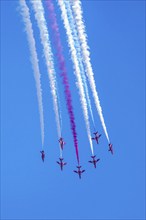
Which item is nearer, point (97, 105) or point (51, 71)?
point (51, 71)

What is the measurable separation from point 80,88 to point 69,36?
13.1 feet

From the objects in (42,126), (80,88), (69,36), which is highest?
(69,36)

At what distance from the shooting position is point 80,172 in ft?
137

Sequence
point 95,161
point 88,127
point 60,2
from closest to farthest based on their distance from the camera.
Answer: point 60,2 < point 88,127 < point 95,161

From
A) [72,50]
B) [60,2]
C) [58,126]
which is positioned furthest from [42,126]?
[60,2]

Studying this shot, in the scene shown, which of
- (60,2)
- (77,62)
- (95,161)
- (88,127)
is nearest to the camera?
(60,2)

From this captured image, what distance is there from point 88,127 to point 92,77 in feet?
14.8

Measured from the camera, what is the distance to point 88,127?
3478 cm

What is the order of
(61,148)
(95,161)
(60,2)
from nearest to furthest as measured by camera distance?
(60,2), (61,148), (95,161)

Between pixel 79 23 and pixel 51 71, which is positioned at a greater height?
pixel 79 23

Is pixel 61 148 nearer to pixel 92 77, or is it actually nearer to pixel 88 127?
pixel 88 127

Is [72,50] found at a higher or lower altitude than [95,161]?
higher

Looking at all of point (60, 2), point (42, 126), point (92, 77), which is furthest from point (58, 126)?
point (60, 2)

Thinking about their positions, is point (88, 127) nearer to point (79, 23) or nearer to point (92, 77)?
point (92, 77)
